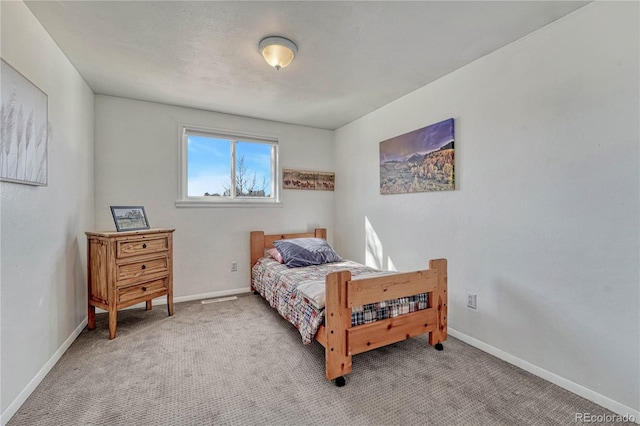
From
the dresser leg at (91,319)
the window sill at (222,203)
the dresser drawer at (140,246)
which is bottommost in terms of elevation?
the dresser leg at (91,319)

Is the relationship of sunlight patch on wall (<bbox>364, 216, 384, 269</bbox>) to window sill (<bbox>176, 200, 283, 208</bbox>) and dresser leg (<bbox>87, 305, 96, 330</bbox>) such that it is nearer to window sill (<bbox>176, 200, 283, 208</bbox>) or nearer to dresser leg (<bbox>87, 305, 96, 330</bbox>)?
window sill (<bbox>176, 200, 283, 208</bbox>)

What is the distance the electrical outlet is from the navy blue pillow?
1409mm

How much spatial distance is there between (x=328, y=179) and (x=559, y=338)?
3.10m

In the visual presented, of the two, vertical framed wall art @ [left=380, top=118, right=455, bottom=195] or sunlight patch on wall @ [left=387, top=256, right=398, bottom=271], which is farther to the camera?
sunlight patch on wall @ [left=387, top=256, right=398, bottom=271]

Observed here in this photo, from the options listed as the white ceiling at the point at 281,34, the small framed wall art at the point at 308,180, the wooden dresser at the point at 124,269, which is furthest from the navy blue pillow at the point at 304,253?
the white ceiling at the point at 281,34

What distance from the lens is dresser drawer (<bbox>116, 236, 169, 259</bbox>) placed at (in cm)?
241

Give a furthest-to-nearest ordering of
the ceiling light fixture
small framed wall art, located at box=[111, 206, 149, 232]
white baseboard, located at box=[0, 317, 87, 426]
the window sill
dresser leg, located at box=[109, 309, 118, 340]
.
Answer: the window sill → small framed wall art, located at box=[111, 206, 149, 232] → dresser leg, located at box=[109, 309, 118, 340] → the ceiling light fixture → white baseboard, located at box=[0, 317, 87, 426]

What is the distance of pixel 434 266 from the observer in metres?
2.18

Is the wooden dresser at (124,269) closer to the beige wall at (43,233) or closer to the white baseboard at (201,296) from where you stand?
the beige wall at (43,233)

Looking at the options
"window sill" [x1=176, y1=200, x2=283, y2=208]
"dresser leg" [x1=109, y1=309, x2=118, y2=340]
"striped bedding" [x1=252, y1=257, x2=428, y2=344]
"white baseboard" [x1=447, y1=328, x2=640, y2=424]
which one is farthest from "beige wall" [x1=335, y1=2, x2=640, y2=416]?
"dresser leg" [x1=109, y1=309, x2=118, y2=340]

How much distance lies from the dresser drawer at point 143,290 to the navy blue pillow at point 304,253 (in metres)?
1.24

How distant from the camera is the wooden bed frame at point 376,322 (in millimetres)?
1761

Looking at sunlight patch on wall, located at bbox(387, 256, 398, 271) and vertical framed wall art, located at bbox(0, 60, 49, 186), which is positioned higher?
vertical framed wall art, located at bbox(0, 60, 49, 186)

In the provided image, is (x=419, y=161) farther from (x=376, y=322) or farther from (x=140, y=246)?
(x=140, y=246)
